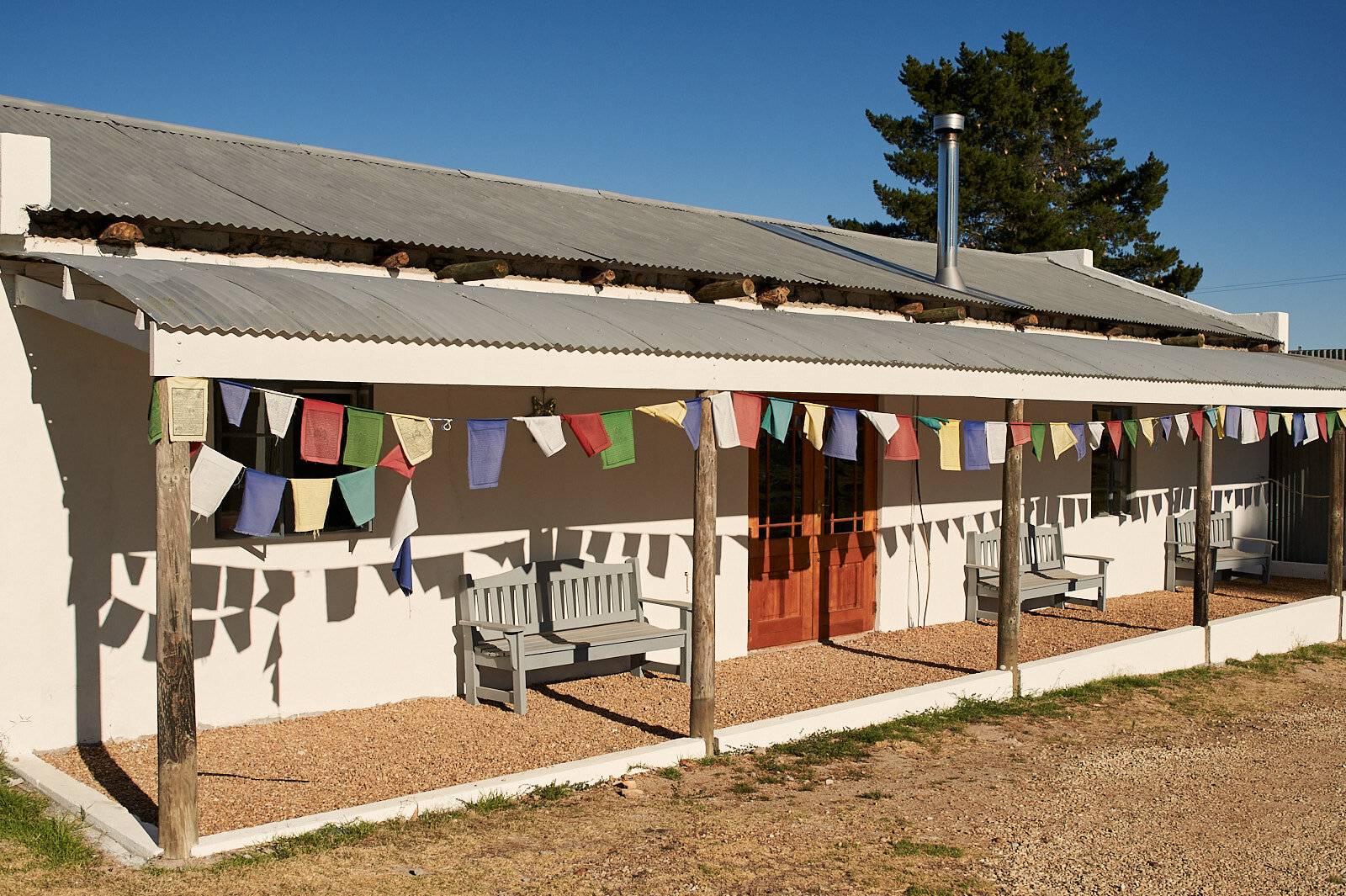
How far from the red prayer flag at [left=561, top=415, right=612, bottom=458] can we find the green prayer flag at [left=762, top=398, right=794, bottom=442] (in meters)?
1.08

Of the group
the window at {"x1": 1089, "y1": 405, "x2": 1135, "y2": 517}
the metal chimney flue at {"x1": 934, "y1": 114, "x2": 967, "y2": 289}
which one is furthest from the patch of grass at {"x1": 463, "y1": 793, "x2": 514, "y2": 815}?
the window at {"x1": 1089, "y1": 405, "x2": 1135, "y2": 517}

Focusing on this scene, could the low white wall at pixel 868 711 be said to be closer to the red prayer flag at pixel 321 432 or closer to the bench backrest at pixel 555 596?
the bench backrest at pixel 555 596

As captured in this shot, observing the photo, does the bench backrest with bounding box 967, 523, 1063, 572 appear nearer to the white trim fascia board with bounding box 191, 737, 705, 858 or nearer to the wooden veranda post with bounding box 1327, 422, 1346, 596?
the wooden veranda post with bounding box 1327, 422, 1346, 596

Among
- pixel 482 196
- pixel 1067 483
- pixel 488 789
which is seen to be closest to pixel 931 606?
pixel 1067 483

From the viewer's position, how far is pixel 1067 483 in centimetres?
1205

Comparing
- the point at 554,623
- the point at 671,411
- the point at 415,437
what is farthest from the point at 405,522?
the point at 554,623

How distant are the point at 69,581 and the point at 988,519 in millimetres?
8079

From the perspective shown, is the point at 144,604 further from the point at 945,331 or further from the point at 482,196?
the point at 945,331

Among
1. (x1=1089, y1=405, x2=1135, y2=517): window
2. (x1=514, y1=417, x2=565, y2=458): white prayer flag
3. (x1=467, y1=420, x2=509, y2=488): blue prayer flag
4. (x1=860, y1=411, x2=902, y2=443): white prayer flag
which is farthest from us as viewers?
(x1=1089, y1=405, x2=1135, y2=517): window

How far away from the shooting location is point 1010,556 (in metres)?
8.36

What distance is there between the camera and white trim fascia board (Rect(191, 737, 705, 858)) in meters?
4.70

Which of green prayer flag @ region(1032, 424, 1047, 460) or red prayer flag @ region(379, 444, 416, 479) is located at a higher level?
green prayer flag @ region(1032, 424, 1047, 460)

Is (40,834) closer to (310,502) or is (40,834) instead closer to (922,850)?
(310,502)

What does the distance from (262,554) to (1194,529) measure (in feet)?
36.3
